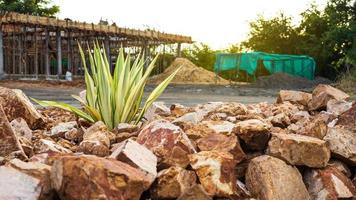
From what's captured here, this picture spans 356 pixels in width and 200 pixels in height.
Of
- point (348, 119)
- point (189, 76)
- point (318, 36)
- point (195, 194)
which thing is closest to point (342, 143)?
point (348, 119)

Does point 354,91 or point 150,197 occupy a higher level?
point 150,197

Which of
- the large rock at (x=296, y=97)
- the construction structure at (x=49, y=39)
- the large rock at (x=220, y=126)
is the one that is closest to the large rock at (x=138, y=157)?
the large rock at (x=220, y=126)

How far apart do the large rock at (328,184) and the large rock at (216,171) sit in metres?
0.56

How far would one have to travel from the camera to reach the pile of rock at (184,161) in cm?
250

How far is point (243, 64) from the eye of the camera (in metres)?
25.0

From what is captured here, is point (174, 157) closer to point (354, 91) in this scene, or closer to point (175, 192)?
point (175, 192)

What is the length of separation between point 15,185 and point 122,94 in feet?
5.60

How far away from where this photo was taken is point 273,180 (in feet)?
9.93

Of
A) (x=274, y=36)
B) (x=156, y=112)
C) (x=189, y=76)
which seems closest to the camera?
(x=156, y=112)

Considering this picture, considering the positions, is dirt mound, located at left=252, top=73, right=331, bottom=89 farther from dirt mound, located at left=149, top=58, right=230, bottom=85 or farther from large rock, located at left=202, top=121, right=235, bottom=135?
large rock, located at left=202, top=121, right=235, bottom=135

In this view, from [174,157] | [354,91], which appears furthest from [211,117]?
[354,91]

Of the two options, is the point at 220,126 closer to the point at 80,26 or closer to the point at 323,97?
the point at 323,97

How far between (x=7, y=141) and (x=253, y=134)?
147cm

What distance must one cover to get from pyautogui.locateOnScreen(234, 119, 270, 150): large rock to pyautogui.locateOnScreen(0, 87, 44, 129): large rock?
177 cm
